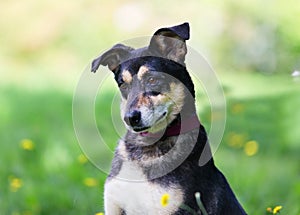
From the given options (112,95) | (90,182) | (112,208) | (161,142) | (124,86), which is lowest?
(112,95)

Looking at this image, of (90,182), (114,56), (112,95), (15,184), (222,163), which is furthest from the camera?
(112,95)

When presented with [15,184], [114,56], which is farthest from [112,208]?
[15,184]

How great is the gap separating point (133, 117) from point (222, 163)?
2.34 metres

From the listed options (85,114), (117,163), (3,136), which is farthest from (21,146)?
(117,163)

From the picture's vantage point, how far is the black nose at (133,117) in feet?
10.4

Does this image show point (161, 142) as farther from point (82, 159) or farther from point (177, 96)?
point (82, 159)

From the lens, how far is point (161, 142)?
11.0 feet

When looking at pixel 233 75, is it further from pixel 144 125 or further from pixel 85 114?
pixel 144 125

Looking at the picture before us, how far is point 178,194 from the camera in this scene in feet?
10.5

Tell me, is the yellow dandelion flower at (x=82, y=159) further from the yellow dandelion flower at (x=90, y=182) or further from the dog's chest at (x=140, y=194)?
the dog's chest at (x=140, y=194)

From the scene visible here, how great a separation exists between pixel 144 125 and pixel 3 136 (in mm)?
3470

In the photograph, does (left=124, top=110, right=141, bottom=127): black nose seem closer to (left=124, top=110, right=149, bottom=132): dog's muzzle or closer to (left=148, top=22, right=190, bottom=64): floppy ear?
(left=124, top=110, right=149, bottom=132): dog's muzzle

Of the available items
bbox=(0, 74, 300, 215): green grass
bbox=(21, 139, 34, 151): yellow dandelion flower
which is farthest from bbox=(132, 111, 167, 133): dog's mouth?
bbox=(21, 139, 34, 151): yellow dandelion flower

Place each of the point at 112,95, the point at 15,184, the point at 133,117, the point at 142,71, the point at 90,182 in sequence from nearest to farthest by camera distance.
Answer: the point at 133,117 → the point at 142,71 → the point at 90,182 → the point at 15,184 → the point at 112,95
